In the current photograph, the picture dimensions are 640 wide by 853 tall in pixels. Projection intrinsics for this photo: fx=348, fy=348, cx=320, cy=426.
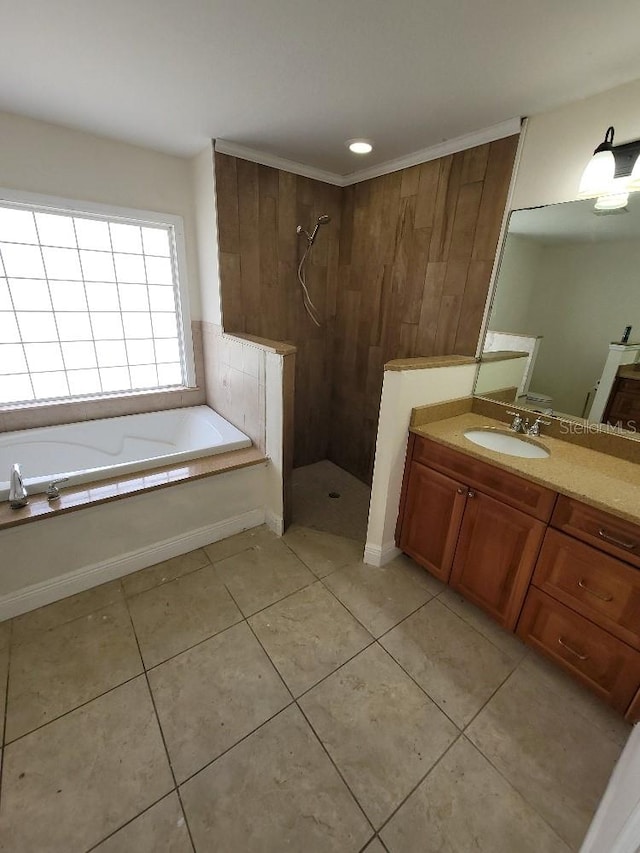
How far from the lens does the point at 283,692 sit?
1359 mm

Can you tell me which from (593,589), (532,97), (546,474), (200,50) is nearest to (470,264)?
(532,97)

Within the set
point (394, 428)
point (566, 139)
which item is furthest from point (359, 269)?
point (394, 428)

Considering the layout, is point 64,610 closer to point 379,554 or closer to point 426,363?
point 379,554

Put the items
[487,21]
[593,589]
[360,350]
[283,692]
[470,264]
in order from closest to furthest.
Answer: [487,21] → [593,589] → [283,692] → [470,264] → [360,350]

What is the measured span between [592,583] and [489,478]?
49cm

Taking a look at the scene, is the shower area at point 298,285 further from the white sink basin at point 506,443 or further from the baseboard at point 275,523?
the white sink basin at point 506,443

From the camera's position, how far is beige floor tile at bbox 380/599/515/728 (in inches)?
53.8

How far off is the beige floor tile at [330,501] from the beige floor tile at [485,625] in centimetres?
62

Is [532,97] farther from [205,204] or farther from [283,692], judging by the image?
[283,692]

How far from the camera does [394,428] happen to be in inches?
69.1

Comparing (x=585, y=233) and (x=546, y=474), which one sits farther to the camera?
(x=585, y=233)

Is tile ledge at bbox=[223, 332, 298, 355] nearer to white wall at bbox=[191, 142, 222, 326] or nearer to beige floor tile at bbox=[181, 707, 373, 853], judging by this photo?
white wall at bbox=[191, 142, 222, 326]

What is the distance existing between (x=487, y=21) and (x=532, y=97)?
54 centimetres

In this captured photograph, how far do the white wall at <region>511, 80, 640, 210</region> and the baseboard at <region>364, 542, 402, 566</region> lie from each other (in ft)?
6.21
